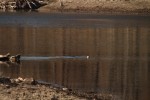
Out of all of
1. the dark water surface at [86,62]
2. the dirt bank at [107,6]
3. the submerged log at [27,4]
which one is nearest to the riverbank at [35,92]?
the dark water surface at [86,62]

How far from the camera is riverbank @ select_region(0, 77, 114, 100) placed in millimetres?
18812

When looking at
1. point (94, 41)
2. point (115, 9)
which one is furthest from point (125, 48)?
point (115, 9)

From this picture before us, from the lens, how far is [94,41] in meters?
40.9

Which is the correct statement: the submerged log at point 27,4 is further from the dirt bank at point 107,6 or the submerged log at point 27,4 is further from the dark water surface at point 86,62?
the dark water surface at point 86,62

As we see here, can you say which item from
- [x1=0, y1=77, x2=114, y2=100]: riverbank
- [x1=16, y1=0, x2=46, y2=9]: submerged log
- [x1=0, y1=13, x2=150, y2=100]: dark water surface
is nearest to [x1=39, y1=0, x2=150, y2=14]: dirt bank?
[x1=16, y1=0, x2=46, y2=9]: submerged log

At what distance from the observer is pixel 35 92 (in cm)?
1961

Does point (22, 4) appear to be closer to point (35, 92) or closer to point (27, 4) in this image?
point (27, 4)

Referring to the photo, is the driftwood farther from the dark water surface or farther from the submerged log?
the dark water surface

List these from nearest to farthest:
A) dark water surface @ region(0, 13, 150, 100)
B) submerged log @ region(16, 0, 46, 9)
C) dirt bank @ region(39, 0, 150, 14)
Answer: dark water surface @ region(0, 13, 150, 100), dirt bank @ region(39, 0, 150, 14), submerged log @ region(16, 0, 46, 9)

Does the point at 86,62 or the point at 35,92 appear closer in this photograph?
the point at 35,92

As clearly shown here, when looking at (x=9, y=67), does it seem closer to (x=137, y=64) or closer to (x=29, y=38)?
(x=137, y=64)

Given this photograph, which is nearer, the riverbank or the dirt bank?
the riverbank

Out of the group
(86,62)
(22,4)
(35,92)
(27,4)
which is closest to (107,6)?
(27,4)

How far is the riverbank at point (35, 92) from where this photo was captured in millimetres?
18812
